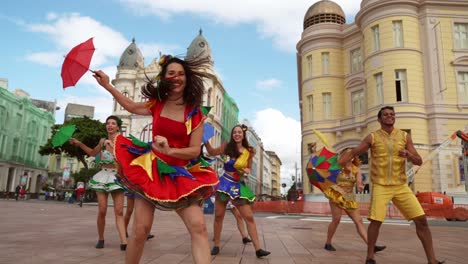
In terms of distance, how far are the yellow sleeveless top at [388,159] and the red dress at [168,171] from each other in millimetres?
2785

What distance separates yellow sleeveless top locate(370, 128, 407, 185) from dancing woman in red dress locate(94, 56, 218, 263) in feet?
9.15

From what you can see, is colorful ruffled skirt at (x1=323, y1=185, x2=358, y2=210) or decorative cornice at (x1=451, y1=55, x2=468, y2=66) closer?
colorful ruffled skirt at (x1=323, y1=185, x2=358, y2=210)

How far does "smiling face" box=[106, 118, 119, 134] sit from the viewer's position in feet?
17.6

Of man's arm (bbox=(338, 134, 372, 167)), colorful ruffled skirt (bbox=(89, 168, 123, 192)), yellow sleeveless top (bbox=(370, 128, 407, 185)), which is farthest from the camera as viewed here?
colorful ruffled skirt (bbox=(89, 168, 123, 192))

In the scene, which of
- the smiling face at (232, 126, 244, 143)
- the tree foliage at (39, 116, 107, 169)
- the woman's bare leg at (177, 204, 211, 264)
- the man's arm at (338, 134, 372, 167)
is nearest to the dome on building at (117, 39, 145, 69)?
the tree foliage at (39, 116, 107, 169)

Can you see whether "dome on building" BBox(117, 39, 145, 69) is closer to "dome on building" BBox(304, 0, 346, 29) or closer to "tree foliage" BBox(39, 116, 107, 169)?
"tree foliage" BBox(39, 116, 107, 169)

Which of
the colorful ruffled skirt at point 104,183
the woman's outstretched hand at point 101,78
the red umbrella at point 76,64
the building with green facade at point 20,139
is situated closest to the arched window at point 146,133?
the building with green facade at point 20,139

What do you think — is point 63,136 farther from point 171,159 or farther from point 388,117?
point 388,117

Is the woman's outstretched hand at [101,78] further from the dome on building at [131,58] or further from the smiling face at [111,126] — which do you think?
the dome on building at [131,58]

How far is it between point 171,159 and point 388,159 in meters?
3.16

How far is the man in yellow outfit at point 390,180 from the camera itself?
14.6ft

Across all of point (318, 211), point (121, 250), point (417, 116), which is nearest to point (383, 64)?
point (417, 116)

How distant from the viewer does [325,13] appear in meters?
29.4

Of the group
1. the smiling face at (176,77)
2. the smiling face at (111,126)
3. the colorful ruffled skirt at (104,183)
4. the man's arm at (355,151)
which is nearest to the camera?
the smiling face at (176,77)
